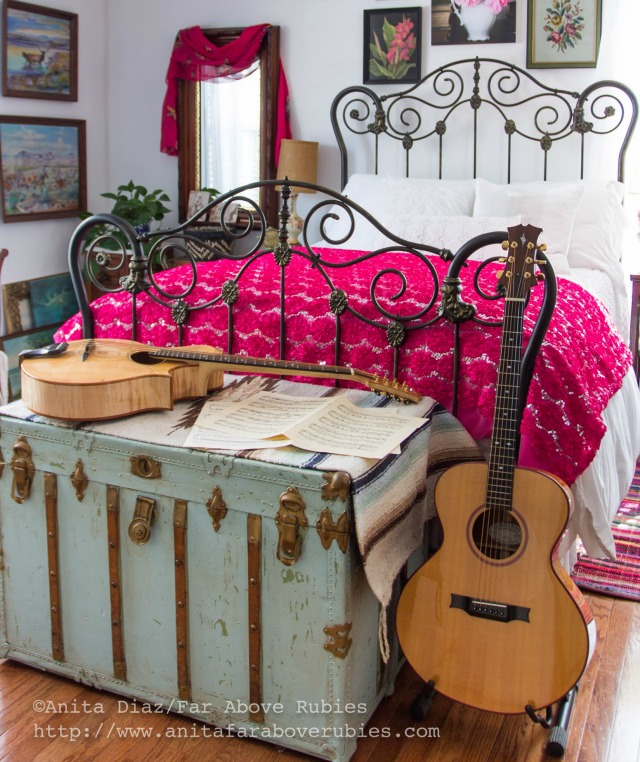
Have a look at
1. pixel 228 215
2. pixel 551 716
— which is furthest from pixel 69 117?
pixel 551 716

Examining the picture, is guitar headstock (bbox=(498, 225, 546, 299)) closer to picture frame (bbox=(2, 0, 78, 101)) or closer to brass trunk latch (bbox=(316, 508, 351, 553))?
brass trunk latch (bbox=(316, 508, 351, 553))

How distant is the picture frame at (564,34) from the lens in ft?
12.7

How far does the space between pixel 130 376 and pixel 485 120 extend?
272 cm

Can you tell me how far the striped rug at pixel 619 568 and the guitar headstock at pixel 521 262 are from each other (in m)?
1.13

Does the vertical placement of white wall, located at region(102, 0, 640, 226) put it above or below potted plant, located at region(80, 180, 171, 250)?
above

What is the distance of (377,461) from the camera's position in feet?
5.93

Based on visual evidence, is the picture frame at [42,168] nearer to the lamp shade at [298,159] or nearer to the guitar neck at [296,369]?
the lamp shade at [298,159]

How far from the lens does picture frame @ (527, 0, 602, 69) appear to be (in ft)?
12.7

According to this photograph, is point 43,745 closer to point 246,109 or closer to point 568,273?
point 568,273

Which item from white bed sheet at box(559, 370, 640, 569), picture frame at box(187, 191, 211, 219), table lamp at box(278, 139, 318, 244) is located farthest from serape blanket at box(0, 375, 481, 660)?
picture frame at box(187, 191, 211, 219)

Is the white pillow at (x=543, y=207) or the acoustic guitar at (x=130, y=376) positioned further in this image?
the white pillow at (x=543, y=207)

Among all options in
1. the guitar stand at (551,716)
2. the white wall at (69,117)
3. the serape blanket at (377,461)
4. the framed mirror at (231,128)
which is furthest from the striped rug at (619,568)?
the white wall at (69,117)

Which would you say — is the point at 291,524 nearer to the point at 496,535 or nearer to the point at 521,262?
the point at 496,535

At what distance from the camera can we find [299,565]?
1.81 meters
